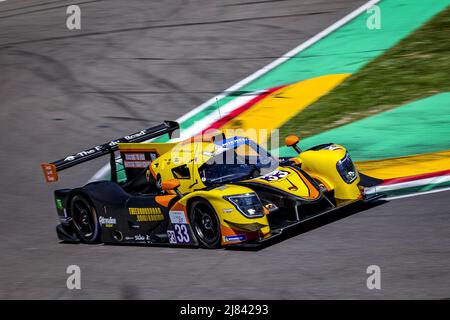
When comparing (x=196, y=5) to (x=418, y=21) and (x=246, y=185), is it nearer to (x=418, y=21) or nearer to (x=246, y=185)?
(x=418, y=21)

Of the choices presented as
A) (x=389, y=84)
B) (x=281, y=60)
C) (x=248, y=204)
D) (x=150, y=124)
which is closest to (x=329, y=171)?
(x=248, y=204)

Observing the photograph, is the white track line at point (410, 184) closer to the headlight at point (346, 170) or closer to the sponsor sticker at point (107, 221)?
the headlight at point (346, 170)

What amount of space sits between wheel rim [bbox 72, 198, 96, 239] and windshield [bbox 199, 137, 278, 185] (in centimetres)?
178

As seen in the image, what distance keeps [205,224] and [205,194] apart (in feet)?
1.28

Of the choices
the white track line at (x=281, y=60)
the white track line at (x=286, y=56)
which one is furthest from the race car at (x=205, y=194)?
the white track line at (x=286, y=56)

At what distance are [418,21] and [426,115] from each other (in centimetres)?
446

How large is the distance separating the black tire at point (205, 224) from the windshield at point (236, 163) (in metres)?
0.66

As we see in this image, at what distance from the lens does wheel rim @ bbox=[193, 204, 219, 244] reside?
9180mm

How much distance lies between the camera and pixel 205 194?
9117mm

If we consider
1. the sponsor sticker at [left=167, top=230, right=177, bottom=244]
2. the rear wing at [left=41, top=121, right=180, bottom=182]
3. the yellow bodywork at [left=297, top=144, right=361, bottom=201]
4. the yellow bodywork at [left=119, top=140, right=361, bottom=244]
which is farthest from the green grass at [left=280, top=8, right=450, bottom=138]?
the sponsor sticker at [left=167, top=230, right=177, bottom=244]

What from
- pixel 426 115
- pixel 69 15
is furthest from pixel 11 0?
pixel 426 115

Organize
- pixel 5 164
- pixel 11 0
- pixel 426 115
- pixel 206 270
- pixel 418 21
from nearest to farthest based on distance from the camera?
pixel 206 270 < pixel 426 115 < pixel 5 164 < pixel 418 21 < pixel 11 0

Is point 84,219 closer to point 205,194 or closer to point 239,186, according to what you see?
point 205,194

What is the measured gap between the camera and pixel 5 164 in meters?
14.6
